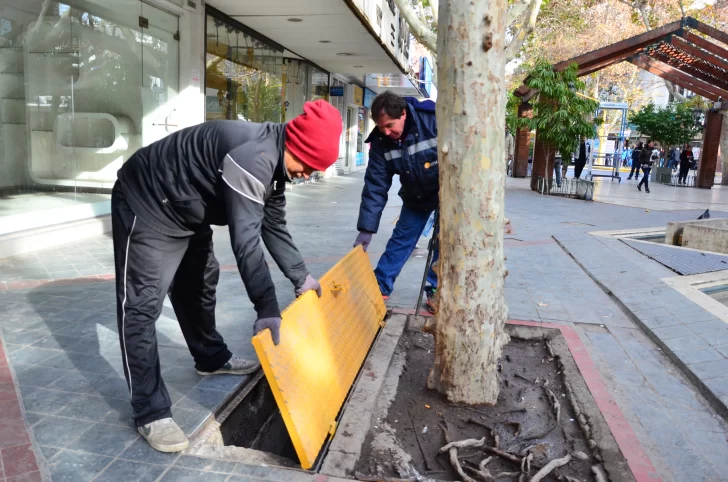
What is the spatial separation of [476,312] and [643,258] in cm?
491

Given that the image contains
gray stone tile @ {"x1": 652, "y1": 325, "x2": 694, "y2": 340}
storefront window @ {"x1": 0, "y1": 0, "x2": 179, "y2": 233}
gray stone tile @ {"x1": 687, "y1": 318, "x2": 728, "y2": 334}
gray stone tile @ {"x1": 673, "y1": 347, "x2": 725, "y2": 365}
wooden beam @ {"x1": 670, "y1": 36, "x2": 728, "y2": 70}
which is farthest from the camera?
wooden beam @ {"x1": 670, "y1": 36, "x2": 728, "y2": 70}

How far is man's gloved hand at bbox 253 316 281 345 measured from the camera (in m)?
2.36

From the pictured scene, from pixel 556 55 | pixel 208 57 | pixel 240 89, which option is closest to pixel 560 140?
pixel 240 89

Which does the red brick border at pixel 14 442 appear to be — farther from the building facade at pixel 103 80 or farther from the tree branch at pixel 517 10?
the tree branch at pixel 517 10

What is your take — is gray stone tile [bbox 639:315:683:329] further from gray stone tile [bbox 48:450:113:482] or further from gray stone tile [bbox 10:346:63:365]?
gray stone tile [bbox 10:346:63:365]

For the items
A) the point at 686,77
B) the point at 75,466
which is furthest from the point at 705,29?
the point at 75,466

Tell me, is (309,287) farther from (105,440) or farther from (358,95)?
(358,95)

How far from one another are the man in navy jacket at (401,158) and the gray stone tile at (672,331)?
177cm

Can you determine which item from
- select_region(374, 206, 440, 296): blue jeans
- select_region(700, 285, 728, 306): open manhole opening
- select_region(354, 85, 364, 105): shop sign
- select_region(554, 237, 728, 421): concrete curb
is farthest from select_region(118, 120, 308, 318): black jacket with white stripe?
select_region(354, 85, 364, 105): shop sign

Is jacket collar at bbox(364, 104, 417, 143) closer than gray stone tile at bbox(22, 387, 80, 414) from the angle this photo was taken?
No

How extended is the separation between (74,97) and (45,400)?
243 inches

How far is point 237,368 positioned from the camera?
11.2 feet

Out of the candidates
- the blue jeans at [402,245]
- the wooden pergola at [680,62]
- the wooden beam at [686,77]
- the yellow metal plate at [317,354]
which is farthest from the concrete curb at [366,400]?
the wooden beam at [686,77]

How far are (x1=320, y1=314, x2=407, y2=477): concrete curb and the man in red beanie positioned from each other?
64cm
